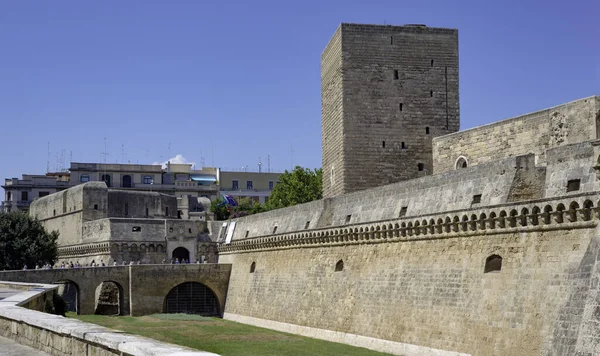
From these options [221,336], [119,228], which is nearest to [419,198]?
[221,336]

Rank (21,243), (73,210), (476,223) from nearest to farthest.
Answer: (476,223)
(21,243)
(73,210)

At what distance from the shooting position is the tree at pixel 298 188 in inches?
2499

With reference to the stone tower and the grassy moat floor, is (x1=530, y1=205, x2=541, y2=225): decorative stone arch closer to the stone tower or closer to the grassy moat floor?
the grassy moat floor

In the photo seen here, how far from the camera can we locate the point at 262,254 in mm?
37438

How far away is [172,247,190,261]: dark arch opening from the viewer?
45.6 meters

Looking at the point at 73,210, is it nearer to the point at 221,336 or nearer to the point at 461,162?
the point at 221,336

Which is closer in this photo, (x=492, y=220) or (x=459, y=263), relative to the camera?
(x=492, y=220)

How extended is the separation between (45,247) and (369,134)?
870 inches

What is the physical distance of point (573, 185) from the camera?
18344 mm

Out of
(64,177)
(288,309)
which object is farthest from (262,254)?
(64,177)

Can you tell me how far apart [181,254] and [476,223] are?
27321 millimetres

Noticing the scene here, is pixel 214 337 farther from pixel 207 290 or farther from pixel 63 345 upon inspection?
pixel 63 345

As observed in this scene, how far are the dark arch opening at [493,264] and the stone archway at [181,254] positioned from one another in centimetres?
2724

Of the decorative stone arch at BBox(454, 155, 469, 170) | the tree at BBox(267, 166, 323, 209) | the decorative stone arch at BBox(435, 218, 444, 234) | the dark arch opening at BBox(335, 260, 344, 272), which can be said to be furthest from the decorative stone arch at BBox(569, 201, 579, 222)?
the tree at BBox(267, 166, 323, 209)
